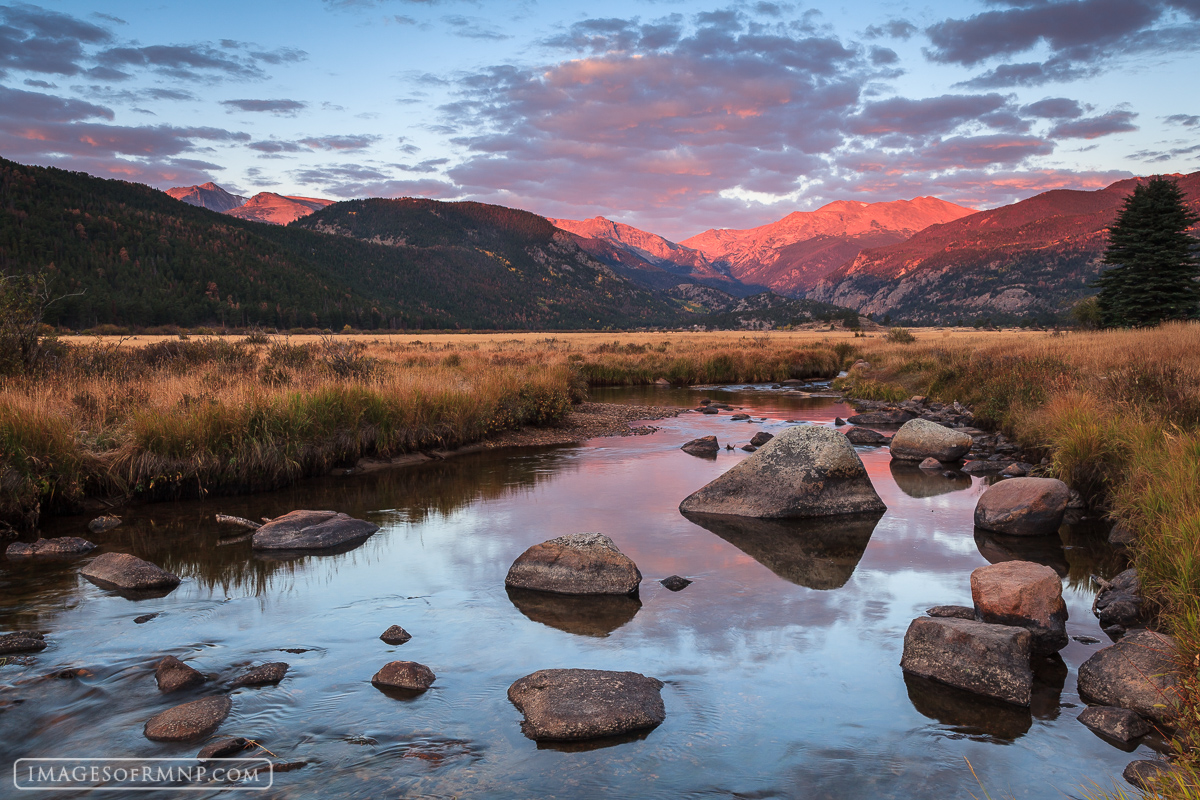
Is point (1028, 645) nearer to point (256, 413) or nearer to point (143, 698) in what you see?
point (143, 698)

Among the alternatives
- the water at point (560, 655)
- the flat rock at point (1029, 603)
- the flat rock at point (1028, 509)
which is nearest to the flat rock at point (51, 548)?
the water at point (560, 655)

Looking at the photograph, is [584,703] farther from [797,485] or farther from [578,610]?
[797,485]

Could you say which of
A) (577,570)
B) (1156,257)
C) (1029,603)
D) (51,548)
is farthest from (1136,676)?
(1156,257)

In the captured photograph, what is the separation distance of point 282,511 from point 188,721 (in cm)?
768

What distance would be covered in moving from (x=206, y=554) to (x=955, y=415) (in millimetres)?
23707

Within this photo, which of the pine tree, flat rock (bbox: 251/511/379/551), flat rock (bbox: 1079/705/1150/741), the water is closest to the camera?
the water

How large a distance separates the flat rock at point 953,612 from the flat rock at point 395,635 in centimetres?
584

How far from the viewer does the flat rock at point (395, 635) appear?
7246mm

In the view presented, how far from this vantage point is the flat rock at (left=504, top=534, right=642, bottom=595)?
8.65m

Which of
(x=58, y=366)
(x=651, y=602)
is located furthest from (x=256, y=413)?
(x=651, y=602)

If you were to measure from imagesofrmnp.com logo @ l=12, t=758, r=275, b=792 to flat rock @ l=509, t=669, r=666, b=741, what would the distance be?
1958 mm

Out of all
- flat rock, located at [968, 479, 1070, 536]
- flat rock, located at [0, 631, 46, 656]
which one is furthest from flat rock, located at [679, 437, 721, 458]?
flat rock, located at [0, 631, 46, 656]

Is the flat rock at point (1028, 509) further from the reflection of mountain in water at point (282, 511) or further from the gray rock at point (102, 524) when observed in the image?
the gray rock at point (102, 524)

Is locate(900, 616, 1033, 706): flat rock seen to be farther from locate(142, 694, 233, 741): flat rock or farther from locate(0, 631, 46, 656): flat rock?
locate(0, 631, 46, 656): flat rock
